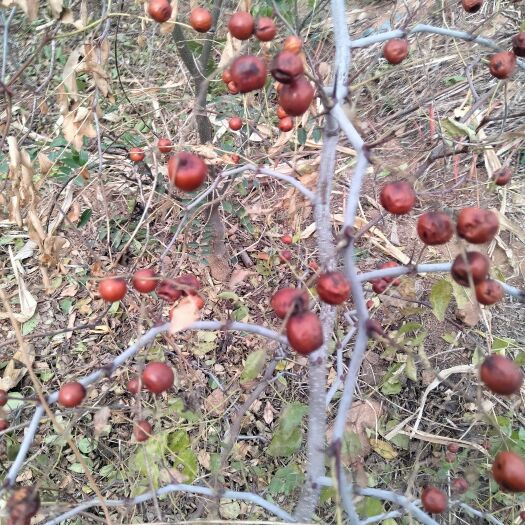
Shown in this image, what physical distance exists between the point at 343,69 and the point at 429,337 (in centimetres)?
123

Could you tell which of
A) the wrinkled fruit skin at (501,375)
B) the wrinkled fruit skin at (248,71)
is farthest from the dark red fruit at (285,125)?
the wrinkled fruit skin at (501,375)

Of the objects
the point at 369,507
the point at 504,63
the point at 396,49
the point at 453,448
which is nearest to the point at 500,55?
the point at 504,63

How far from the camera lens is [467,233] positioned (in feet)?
2.28

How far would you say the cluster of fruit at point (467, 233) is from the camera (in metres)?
0.68

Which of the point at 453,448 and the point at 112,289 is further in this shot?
the point at 453,448

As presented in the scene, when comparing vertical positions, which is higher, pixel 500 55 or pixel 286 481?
pixel 500 55

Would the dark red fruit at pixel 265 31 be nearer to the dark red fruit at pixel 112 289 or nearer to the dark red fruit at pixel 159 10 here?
the dark red fruit at pixel 159 10

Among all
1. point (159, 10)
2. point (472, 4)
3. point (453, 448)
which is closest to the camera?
point (159, 10)

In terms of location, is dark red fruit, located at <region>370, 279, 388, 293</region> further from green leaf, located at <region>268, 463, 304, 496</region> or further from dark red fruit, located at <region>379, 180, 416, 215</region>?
green leaf, located at <region>268, 463, 304, 496</region>

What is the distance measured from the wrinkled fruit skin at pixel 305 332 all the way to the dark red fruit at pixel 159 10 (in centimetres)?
→ 72

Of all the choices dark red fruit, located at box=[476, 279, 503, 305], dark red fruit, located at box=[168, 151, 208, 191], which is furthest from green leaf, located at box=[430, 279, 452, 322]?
dark red fruit, located at box=[168, 151, 208, 191]

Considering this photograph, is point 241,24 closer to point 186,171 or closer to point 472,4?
point 186,171

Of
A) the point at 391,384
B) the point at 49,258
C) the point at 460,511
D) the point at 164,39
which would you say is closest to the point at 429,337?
the point at 391,384

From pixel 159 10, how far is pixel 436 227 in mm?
710
